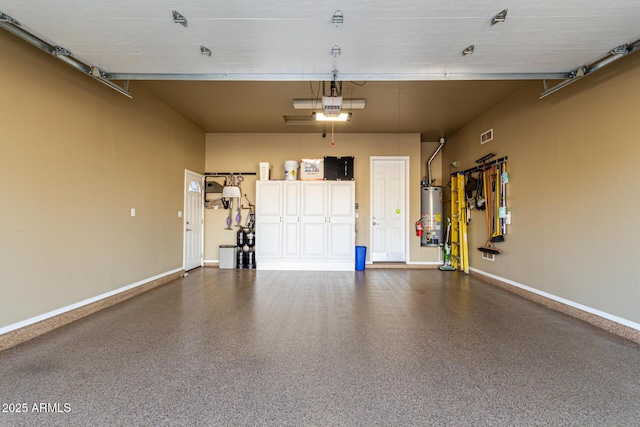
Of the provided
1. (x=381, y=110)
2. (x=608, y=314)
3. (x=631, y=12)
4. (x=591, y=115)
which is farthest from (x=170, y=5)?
(x=608, y=314)

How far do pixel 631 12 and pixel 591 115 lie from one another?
1.30m

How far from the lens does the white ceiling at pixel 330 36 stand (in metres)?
2.28

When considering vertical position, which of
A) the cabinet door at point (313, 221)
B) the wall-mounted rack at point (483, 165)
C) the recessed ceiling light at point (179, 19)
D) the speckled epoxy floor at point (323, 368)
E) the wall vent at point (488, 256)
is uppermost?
the recessed ceiling light at point (179, 19)

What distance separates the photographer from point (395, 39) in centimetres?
271

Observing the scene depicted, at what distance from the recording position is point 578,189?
3.47 meters

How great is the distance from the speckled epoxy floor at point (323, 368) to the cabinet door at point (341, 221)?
2502 millimetres

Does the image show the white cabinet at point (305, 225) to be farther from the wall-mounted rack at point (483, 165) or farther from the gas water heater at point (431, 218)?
the wall-mounted rack at point (483, 165)

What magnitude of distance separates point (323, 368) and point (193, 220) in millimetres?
5065

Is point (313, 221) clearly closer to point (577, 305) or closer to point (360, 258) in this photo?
point (360, 258)

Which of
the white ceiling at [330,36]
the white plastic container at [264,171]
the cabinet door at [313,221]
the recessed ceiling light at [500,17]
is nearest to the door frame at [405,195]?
the cabinet door at [313,221]

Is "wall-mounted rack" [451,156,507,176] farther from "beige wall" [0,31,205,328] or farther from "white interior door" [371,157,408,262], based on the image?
"beige wall" [0,31,205,328]

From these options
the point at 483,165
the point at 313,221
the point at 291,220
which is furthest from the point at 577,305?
the point at 291,220

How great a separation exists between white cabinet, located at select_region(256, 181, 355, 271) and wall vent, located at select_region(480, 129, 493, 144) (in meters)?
2.66

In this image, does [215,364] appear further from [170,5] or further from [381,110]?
[381,110]
